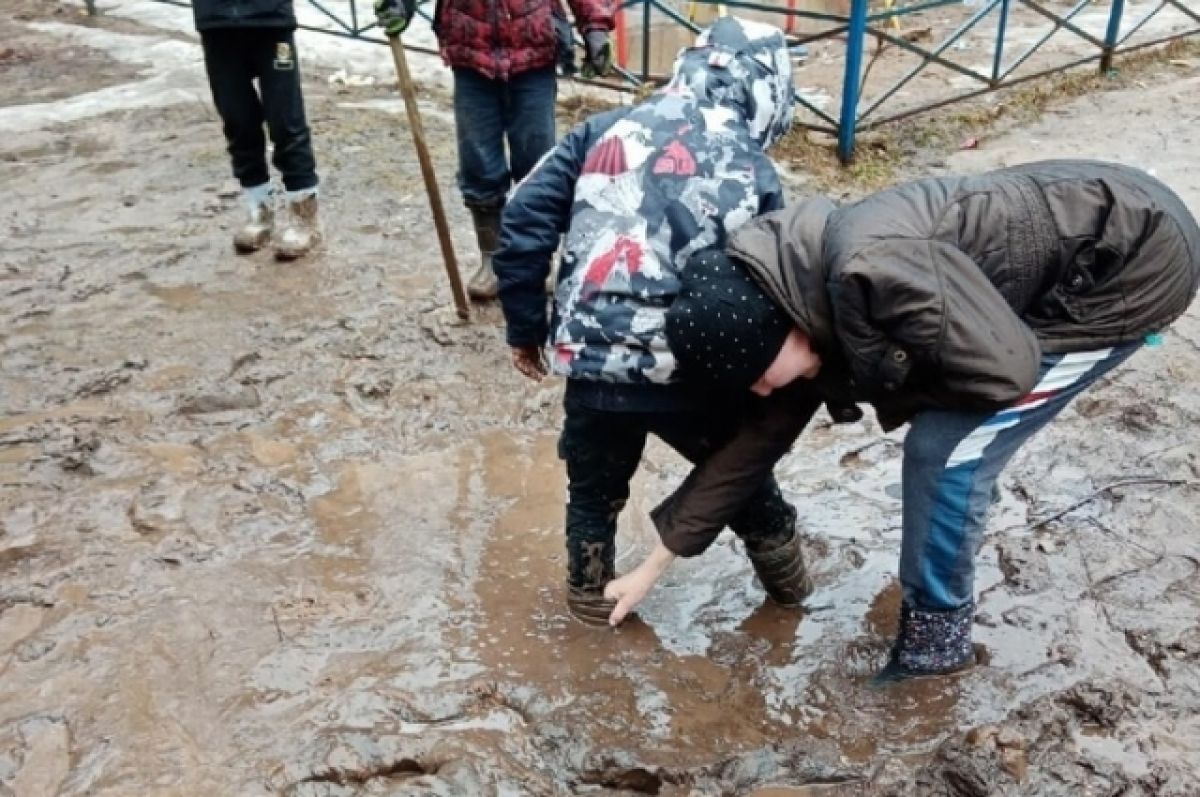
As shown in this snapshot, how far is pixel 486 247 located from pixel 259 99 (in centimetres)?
115

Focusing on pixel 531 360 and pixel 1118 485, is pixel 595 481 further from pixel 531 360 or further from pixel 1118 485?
pixel 1118 485

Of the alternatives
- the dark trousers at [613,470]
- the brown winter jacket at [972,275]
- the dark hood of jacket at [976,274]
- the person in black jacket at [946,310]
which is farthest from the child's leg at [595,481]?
the dark hood of jacket at [976,274]

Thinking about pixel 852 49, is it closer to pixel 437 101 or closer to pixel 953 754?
pixel 437 101

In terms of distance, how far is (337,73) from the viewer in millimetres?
7375

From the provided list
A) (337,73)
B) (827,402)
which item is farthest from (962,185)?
(337,73)

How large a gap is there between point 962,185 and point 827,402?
48 centimetres

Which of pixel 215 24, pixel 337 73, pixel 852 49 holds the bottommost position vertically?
pixel 337 73

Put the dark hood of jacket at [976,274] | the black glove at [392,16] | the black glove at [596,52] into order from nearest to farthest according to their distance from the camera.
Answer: the dark hood of jacket at [976,274] → the black glove at [392,16] → the black glove at [596,52]

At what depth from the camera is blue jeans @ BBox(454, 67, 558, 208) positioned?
13.4ft

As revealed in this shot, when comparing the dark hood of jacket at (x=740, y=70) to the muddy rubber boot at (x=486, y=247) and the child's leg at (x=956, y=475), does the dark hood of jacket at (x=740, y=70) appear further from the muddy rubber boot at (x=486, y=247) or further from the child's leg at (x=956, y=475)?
the muddy rubber boot at (x=486, y=247)

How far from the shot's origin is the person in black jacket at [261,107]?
13.9ft

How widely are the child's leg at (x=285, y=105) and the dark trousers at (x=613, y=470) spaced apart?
2.46m

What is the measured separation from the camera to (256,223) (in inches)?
187

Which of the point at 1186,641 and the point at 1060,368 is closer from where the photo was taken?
the point at 1060,368
